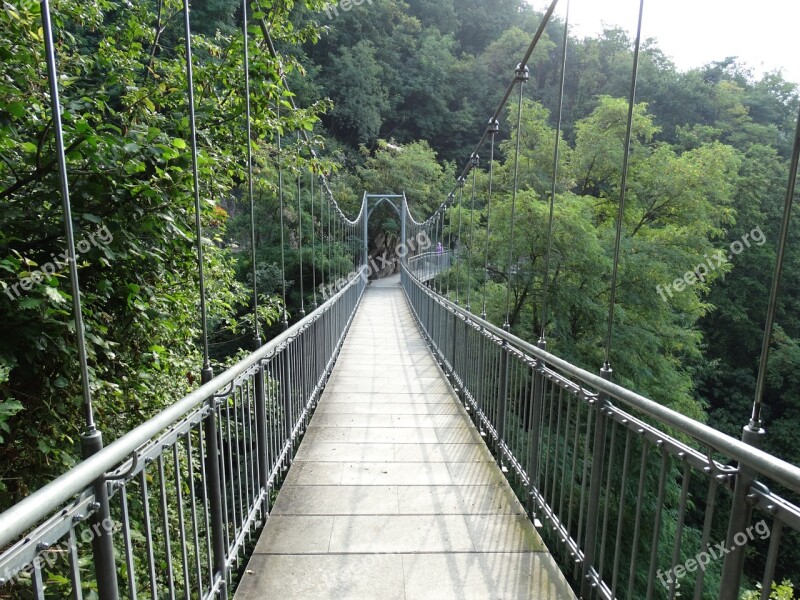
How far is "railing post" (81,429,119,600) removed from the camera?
3.21 ft

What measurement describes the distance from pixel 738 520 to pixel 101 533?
4.25 feet

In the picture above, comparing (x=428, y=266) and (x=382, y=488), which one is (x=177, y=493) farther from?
(x=428, y=266)

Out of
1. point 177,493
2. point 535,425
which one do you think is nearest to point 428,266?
point 535,425

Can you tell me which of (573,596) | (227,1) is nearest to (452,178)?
(227,1)

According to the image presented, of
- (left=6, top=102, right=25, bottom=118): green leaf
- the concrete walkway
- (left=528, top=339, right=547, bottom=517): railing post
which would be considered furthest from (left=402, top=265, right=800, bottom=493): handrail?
(left=6, top=102, right=25, bottom=118): green leaf

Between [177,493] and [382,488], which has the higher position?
[177,493]

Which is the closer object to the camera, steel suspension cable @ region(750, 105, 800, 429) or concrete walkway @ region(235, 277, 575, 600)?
steel suspension cable @ region(750, 105, 800, 429)

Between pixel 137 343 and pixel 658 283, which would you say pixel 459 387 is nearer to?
pixel 137 343

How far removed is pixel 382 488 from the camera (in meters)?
2.60

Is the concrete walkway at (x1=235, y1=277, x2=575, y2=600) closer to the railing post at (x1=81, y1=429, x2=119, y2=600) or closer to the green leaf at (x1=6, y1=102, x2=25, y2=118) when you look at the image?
the railing post at (x1=81, y1=429, x2=119, y2=600)

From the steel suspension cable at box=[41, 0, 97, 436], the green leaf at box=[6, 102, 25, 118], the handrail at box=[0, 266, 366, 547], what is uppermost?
the green leaf at box=[6, 102, 25, 118]

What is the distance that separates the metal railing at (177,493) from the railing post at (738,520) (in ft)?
4.08

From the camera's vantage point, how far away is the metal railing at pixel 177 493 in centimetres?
85

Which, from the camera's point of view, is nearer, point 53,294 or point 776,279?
point 776,279
